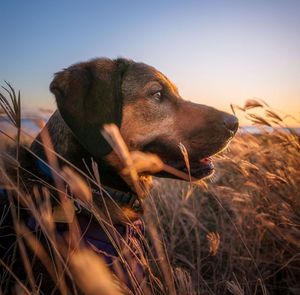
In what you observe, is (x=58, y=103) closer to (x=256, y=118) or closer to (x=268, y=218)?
(x=256, y=118)

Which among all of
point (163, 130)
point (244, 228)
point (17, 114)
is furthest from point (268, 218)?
point (17, 114)

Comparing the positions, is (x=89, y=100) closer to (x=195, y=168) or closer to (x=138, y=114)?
(x=138, y=114)

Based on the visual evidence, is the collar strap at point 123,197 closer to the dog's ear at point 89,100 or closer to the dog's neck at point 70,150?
the dog's neck at point 70,150

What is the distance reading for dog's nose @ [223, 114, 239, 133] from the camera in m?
2.61

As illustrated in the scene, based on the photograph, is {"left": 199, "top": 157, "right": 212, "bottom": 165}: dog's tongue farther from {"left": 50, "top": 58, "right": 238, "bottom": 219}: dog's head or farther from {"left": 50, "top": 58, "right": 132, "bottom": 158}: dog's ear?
{"left": 50, "top": 58, "right": 132, "bottom": 158}: dog's ear

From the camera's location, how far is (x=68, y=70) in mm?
2525

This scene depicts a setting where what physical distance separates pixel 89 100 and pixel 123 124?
0.36 m

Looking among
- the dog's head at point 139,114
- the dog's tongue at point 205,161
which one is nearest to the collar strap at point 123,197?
the dog's head at point 139,114

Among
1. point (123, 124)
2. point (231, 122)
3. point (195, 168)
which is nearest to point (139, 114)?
point (123, 124)

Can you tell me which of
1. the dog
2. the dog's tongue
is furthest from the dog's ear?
the dog's tongue

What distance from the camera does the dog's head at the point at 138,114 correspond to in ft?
7.57

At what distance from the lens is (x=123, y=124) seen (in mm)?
2676

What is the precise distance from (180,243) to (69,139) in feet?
5.65

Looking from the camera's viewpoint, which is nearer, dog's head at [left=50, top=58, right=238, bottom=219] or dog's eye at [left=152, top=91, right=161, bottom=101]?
dog's head at [left=50, top=58, right=238, bottom=219]
